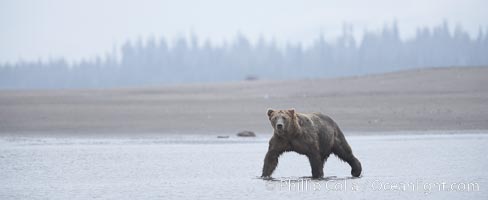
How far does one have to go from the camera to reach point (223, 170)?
56.7 ft

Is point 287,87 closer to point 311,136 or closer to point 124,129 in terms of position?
point 124,129

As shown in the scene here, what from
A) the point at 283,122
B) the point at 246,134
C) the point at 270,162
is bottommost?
the point at 246,134

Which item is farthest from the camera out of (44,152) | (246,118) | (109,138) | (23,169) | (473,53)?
(473,53)

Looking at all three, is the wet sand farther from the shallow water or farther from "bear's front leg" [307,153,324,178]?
"bear's front leg" [307,153,324,178]

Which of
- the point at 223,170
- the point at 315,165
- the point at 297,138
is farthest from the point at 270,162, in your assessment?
the point at 223,170

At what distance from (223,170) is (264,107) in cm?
1326

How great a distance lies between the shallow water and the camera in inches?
555

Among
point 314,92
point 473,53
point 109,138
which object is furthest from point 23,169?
point 473,53

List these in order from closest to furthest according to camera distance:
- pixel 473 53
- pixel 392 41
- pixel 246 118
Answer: pixel 246 118
pixel 473 53
pixel 392 41

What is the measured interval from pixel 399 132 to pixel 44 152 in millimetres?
9339

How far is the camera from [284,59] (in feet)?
321

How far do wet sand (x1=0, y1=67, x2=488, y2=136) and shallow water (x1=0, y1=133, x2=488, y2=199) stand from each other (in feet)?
7.23

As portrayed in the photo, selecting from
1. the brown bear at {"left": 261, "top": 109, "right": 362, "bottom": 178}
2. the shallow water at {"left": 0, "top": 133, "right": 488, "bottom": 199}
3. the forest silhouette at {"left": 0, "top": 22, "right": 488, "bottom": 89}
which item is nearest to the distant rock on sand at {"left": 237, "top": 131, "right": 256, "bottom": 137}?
the shallow water at {"left": 0, "top": 133, "right": 488, "bottom": 199}

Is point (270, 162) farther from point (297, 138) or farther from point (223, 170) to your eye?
point (223, 170)
